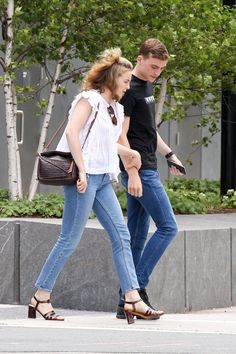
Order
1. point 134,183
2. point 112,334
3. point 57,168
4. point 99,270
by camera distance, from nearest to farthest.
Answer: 1. point 112,334
2. point 57,168
3. point 134,183
4. point 99,270

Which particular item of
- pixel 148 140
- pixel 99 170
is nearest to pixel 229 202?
pixel 148 140

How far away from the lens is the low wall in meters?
10.4

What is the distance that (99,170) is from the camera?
906 centimetres

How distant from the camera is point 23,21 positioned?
557 inches

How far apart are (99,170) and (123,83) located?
0.60 metres

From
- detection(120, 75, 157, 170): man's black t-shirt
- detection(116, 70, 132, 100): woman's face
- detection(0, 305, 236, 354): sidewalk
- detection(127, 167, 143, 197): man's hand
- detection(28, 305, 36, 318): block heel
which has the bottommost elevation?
detection(0, 305, 236, 354): sidewalk

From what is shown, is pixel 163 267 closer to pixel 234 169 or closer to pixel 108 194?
pixel 108 194

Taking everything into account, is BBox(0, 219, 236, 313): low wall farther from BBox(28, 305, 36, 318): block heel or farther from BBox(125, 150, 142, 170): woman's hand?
BBox(125, 150, 142, 170): woman's hand

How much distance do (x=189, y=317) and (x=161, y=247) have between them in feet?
3.17

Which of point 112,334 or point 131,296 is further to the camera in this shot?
point 131,296

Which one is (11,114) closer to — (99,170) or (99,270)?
(99,270)

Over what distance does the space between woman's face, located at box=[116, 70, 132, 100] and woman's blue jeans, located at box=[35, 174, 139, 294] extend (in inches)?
22.0

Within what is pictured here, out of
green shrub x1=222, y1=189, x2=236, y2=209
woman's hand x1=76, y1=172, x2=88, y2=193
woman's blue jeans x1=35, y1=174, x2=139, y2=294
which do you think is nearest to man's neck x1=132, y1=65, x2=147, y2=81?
woman's blue jeans x1=35, y1=174, x2=139, y2=294

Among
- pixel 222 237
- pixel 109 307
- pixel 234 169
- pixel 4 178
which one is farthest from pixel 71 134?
pixel 4 178
